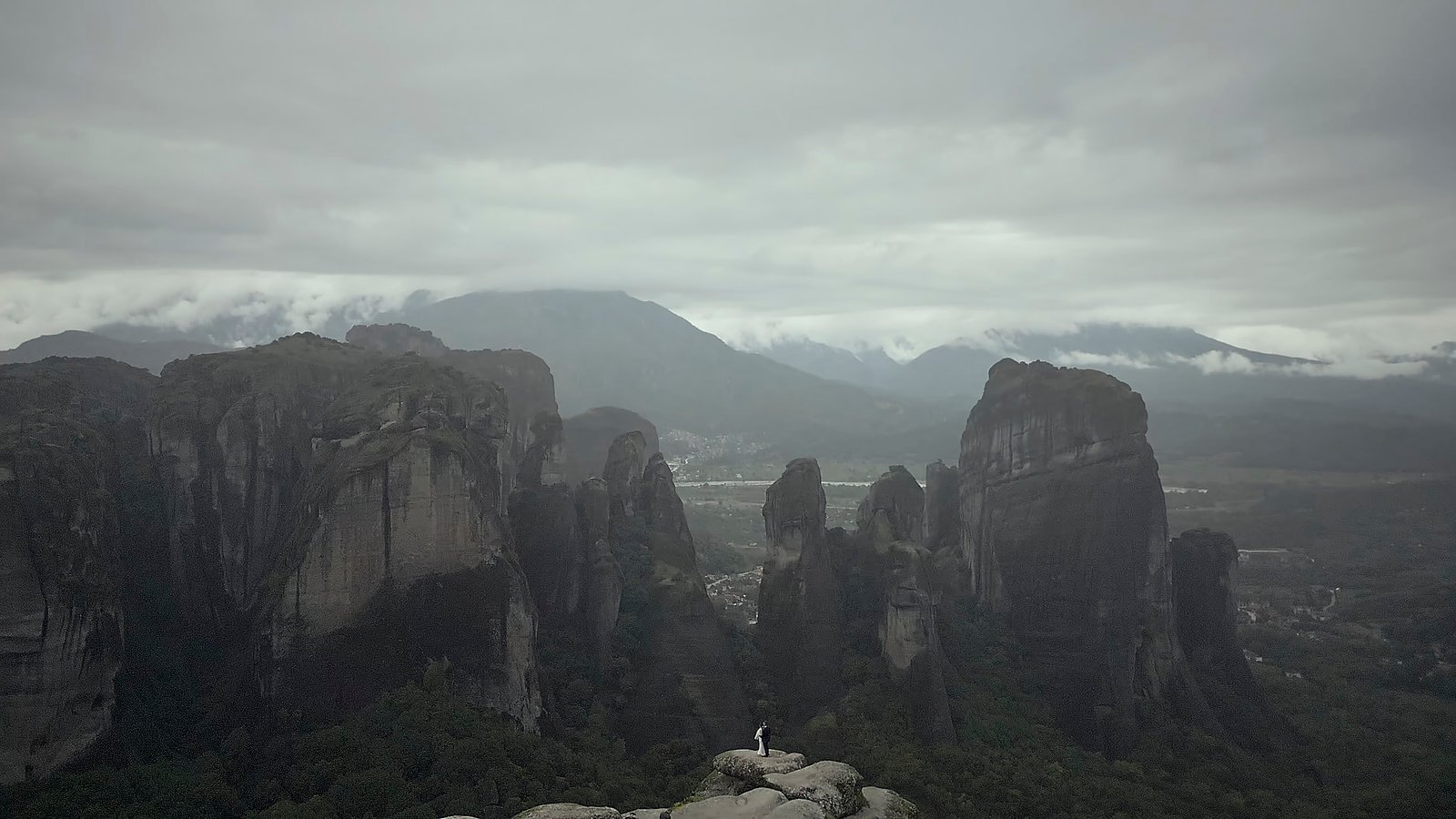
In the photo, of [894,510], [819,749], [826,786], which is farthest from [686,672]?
[826,786]

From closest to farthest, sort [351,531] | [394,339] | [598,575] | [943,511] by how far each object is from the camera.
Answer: [351,531]
[598,575]
[943,511]
[394,339]

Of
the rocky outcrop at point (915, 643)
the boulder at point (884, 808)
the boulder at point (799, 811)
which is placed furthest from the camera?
the rocky outcrop at point (915, 643)

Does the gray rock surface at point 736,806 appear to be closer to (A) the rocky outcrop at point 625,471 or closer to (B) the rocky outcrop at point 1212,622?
(B) the rocky outcrop at point 1212,622

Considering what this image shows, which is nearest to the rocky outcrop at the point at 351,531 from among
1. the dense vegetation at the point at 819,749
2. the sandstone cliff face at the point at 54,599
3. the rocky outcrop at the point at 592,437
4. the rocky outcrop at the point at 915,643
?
the dense vegetation at the point at 819,749

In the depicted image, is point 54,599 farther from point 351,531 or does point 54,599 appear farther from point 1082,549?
point 1082,549

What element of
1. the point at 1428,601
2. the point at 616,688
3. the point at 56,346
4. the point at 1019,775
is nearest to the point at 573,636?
the point at 616,688

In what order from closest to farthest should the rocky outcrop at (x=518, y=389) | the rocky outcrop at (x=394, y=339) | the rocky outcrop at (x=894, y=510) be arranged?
the rocky outcrop at (x=894, y=510)
the rocky outcrop at (x=518, y=389)
the rocky outcrop at (x=394, y=339)
